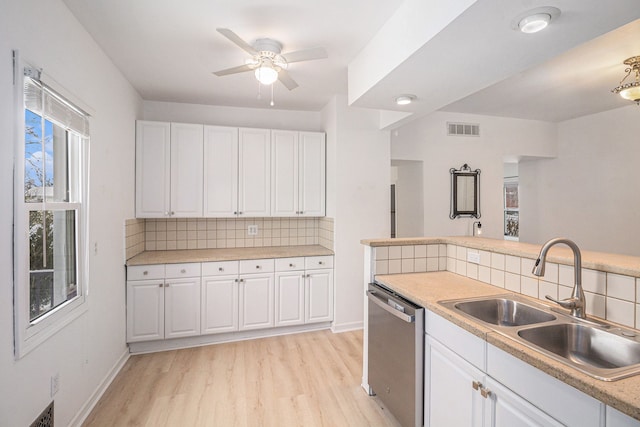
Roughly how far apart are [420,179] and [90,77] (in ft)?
12.3

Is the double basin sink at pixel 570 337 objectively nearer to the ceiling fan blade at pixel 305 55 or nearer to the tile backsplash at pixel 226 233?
the ceiling fan blade at pixel 305 55

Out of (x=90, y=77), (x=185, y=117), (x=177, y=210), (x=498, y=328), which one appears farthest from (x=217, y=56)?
(x=498, y=328)

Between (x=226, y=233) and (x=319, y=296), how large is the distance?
4.58 feet

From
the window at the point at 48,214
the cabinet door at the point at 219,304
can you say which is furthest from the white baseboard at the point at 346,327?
the window at the point at 48,214

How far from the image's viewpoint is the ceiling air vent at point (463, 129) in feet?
14.3

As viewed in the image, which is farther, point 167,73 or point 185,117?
point 185,117

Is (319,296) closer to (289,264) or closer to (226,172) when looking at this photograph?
(289,264)

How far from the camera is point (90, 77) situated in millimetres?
2221

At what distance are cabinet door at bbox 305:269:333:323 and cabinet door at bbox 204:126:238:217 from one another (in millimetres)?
1192

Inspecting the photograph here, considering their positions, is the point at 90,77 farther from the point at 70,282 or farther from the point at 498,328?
the point at 498,328

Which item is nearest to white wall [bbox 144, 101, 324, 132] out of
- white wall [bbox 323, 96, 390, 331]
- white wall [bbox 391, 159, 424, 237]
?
white wall [bbox 323, 96, 390, 331]

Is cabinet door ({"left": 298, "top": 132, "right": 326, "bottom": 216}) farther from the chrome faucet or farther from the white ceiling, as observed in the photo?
the chrome faucet

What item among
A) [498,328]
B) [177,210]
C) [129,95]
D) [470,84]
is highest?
[129,95]

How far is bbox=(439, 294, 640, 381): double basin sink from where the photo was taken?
3.60ft
